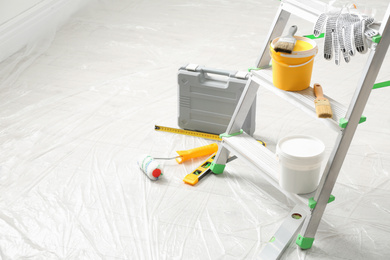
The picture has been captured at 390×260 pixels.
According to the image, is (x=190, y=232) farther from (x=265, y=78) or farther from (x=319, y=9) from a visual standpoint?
(x=319, y=9)

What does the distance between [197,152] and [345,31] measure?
1047mm

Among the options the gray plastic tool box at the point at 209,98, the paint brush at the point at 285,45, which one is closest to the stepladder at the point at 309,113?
the paint brush at the point at 285,45

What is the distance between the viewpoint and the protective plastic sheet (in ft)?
7.05

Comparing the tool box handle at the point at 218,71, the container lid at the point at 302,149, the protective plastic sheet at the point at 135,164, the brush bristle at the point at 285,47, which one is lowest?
the protective plastic sheet at the point at 135,164

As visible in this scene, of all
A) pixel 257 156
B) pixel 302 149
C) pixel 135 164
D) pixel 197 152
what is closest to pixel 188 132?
pixel 197 152

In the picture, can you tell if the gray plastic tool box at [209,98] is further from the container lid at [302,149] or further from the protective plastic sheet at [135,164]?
the container lid at [302,149]

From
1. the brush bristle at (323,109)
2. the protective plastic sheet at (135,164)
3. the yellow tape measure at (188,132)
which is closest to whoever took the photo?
the brush bristle at (323,109)

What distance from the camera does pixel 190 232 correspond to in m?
2.19

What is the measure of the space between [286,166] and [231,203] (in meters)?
0.42

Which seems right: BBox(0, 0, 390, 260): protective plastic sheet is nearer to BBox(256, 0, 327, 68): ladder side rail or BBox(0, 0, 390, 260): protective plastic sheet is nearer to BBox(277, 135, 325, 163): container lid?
BBox(277, 135, 325, 163): container lid

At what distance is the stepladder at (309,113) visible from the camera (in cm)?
180

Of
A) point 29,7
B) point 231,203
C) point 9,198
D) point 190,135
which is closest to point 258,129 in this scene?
point 190,135

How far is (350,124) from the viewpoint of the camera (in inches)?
74.3

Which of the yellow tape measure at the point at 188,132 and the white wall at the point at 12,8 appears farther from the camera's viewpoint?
the white wall at the point at 12,8
